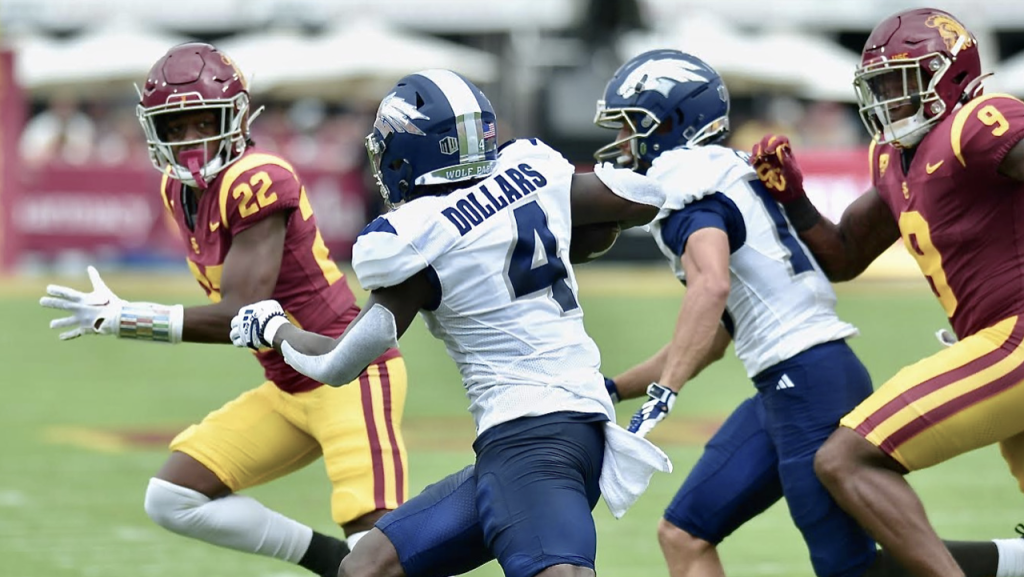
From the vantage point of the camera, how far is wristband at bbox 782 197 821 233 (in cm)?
530

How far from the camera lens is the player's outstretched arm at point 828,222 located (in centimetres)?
521

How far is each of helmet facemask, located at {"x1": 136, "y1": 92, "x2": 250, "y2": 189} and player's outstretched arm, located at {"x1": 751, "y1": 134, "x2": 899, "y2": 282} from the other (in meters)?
1.70

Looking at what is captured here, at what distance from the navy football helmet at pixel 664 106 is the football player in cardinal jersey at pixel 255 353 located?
1.07 m

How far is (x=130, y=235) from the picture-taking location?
1939 centimetres

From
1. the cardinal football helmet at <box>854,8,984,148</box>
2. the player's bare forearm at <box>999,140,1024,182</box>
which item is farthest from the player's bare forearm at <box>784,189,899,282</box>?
the player's bare forearm at <box>999,140,1024,182</box>

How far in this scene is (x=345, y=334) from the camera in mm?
4215

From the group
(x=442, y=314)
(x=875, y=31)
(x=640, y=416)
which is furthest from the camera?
(x=875, y=31)

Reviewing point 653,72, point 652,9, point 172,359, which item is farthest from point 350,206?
point 653,72

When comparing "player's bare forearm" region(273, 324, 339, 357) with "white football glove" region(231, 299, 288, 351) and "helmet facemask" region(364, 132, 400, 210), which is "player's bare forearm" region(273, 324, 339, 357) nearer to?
"white football glove" region(231, 299, 288, 351)

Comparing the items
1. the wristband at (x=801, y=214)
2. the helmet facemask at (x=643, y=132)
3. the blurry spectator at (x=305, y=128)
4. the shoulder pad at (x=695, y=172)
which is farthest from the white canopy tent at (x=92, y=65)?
the wristband at (x=801, y=214)

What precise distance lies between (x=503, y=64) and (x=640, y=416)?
2491 cm

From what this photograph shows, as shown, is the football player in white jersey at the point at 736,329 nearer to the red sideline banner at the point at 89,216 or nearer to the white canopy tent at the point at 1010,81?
the red sideline banner at the point at 89,216

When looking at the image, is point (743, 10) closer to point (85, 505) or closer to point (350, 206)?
point (350, 206)

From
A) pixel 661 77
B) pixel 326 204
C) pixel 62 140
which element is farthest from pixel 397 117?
pixel 62 140
